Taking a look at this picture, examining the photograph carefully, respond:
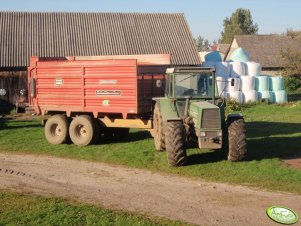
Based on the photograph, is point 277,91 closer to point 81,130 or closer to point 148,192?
point 81,130

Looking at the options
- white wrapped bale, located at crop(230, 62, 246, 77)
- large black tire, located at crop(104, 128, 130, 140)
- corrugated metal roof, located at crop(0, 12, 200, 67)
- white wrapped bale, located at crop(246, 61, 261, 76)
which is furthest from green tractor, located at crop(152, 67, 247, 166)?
white wrapped bale, located at crop(246, 61, 261, 76)

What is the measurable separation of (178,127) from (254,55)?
33278mm

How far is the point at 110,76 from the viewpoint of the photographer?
44.8 feet

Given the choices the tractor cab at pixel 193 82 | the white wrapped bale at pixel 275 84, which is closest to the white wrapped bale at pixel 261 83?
the white wrapped bale at pixel 275 84

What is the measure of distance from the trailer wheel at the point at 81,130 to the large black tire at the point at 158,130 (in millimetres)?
2247

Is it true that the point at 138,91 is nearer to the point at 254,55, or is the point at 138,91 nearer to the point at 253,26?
the point at 254,55

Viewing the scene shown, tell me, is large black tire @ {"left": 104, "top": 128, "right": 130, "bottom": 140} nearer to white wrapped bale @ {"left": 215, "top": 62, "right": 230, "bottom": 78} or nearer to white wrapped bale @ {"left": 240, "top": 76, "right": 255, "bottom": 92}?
white wrapped bale @ {"left": 215, "top": 62, "right": 230, "bottom": 78}

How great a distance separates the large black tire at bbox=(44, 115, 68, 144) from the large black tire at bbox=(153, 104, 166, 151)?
3313mm

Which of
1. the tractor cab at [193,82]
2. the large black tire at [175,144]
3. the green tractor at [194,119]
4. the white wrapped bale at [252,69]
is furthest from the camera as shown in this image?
the white wrapped bale at [252,69]

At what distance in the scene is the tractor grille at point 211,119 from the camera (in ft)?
35.8

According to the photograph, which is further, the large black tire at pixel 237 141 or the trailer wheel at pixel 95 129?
the trailer wheel at pixel 95 129

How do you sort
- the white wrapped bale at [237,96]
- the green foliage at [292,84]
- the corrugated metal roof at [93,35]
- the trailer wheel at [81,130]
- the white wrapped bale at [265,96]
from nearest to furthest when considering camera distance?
the trailer wheel at [81,130] → the white wrapped bale at [237,96] → the corrugated metal roof at [93,35] → the white wrapped bale at [265,96] → the green foliage at [292,84]

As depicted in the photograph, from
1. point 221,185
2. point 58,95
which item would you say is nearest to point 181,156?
point 221,185

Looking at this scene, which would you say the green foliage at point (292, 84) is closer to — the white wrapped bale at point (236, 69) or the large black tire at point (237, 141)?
the white wrapped bale at point (236, 69)
